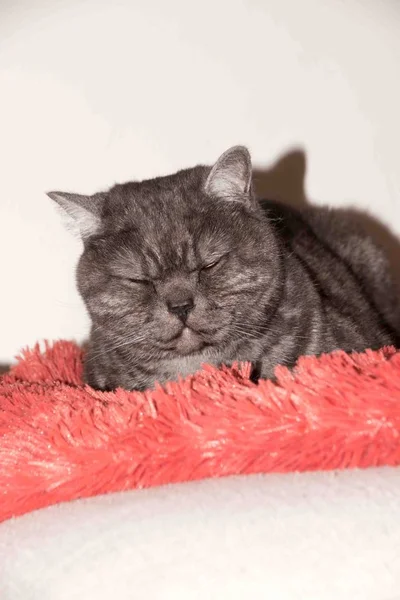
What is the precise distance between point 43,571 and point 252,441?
374 mm

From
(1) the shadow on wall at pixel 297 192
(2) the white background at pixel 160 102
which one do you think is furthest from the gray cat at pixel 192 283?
(1) the shadow on wall at pixel 297 192

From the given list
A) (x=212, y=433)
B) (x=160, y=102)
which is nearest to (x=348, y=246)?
(x=160, y=102)

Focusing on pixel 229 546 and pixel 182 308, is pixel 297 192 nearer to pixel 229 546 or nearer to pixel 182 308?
pixel 182 308

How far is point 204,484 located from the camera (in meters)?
1.12

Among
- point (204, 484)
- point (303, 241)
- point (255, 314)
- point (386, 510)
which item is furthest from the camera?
point (303, 241)

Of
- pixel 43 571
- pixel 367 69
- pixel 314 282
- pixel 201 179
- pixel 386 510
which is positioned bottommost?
pixel 386 510

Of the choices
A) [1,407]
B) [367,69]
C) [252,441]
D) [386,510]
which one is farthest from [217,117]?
[386,510]

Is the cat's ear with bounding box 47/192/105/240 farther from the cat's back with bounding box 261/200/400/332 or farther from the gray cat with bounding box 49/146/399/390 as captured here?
the cat's back with bounding box 261/200/400/332

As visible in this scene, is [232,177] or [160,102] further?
[160,102]

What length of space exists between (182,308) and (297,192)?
1.20 metres

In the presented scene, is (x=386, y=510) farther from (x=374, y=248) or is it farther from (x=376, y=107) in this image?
(x=376, y=107)

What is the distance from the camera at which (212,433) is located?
114cm

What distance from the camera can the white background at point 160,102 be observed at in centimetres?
208

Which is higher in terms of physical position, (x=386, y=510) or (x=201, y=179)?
(x=201, y=179)
